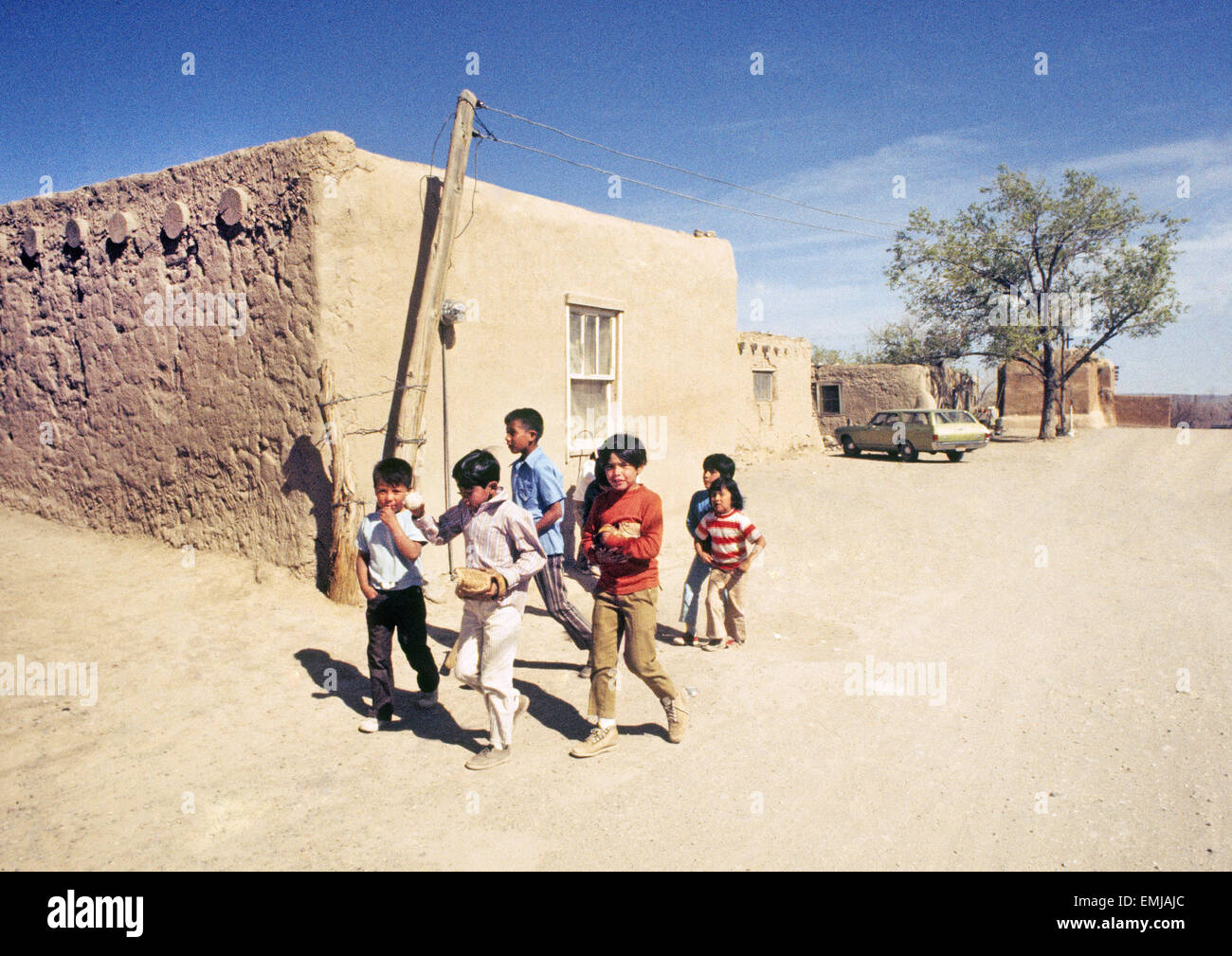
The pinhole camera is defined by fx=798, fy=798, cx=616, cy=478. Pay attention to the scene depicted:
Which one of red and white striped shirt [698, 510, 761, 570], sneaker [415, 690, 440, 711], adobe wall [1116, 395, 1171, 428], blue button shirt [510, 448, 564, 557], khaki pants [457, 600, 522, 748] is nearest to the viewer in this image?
khaki pants [457, 600, 522, 748]

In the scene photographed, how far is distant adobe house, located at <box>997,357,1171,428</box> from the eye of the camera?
102 ft

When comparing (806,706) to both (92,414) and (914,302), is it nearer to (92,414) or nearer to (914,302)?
(92,414)

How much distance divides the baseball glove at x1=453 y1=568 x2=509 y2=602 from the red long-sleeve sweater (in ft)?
1.78

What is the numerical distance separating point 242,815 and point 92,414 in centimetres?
560

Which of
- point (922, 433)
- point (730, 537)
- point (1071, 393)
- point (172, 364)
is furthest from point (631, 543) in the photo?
point (1071, 393)

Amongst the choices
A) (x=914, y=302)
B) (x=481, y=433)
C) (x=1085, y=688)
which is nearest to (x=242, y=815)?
(x=481, y=433)

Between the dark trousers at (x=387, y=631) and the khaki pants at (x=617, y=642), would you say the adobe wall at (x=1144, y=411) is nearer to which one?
the khaki pants at (x=617, y=642)

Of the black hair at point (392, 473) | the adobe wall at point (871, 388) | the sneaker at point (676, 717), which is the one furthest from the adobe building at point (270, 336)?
the adobe wall at point (871, 388)

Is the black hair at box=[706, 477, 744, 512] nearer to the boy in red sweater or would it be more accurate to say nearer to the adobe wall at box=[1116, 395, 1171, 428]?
the boy in red sweater

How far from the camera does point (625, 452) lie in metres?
4.51

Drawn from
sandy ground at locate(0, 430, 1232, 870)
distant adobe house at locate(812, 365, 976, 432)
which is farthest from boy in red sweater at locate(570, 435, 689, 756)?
distant adobe house at locate(812, 365, 976, 432)

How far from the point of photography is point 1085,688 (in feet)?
17.6

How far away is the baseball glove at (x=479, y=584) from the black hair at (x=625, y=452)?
0.88 metres

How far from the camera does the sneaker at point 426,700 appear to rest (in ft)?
16.2
